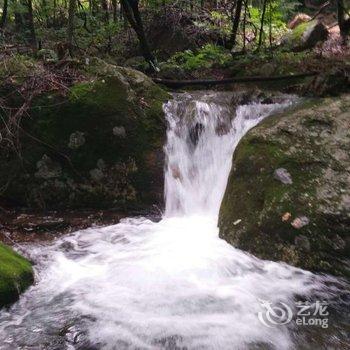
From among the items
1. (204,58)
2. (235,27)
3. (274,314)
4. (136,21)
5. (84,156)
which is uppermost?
(136,21)

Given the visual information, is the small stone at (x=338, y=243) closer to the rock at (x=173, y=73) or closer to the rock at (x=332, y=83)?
the rock at (x=332, y=83)

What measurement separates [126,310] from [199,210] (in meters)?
2.64

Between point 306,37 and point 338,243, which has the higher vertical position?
point 306,37

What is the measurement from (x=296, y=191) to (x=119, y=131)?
2637mm

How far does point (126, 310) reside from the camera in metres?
3.79

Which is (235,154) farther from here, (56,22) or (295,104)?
(56,22)

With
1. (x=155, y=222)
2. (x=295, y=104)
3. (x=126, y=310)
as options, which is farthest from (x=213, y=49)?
(x=126, y=310)

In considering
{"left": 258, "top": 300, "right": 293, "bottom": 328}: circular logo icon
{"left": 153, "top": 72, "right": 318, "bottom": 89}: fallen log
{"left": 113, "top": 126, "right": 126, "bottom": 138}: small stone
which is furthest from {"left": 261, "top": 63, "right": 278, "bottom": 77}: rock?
{"left": 258, "top": 300, "right": 293, "bottom": 328}: circular logo icon

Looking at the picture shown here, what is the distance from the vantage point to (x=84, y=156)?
6148 millimetres

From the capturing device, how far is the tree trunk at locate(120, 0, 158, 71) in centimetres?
872

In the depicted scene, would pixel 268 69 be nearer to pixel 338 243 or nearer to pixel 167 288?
pixel 338 243

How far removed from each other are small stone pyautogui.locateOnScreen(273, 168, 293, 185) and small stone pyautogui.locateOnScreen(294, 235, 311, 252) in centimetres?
71

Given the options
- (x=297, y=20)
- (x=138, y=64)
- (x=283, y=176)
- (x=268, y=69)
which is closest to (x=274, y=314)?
(x=283, y=176)

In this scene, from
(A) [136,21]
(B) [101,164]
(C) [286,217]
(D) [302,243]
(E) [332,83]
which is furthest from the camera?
(A) [136,21]
